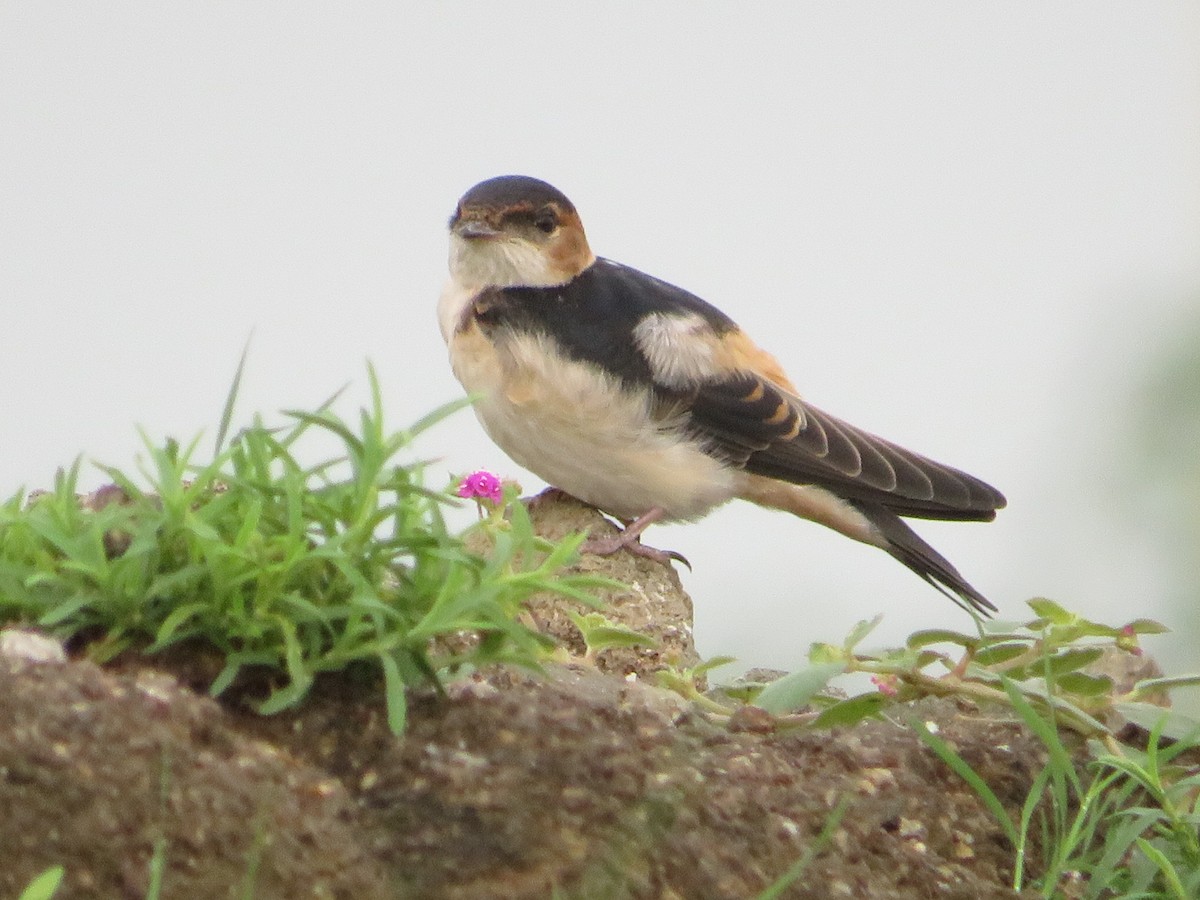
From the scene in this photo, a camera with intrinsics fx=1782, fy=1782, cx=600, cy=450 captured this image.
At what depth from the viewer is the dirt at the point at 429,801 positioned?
233 cm

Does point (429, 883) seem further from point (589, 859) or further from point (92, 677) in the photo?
point (92, 677)

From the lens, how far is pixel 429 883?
242 cm

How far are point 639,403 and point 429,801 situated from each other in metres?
3.26

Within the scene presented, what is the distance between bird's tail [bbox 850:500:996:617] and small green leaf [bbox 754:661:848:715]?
272 cm

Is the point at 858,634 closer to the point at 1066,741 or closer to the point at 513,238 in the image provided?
the point at 1066,741

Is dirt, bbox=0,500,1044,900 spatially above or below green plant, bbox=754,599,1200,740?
below

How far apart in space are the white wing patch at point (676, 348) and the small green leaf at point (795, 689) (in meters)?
2.52

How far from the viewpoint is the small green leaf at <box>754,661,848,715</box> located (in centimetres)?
325

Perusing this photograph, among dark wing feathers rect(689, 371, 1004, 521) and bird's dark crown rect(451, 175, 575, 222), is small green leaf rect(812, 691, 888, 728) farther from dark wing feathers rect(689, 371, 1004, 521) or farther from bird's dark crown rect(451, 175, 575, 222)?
bird's dark crown rect(451, 175, 575, 222)

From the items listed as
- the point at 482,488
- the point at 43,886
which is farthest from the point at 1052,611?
the point at 43,886

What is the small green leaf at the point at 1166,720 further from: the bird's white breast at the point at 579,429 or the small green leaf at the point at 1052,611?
the bird's white breast at the point at 579,429

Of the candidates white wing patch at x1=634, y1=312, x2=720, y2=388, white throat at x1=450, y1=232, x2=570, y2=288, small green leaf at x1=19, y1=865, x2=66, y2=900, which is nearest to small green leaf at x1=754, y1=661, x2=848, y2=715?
small green leaf at x1=19, y1=865, x2=66, y2=900

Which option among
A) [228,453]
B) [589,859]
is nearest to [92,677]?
[228,453]

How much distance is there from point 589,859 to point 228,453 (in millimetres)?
887
